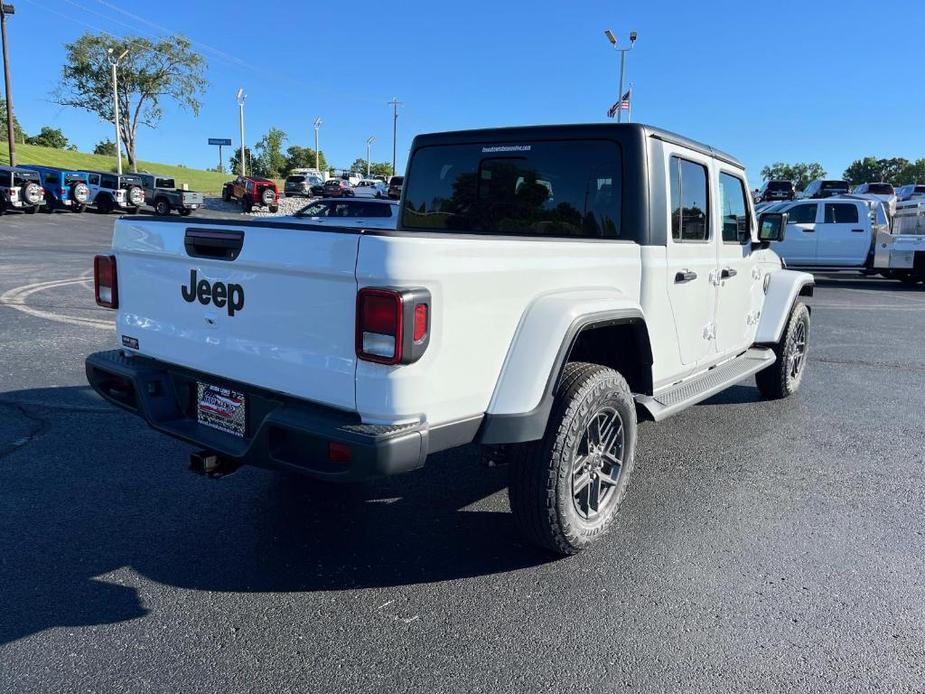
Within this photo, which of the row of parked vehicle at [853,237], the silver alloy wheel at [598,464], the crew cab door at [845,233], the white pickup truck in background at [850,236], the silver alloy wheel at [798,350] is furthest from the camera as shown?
the crew cab door at [845,233]

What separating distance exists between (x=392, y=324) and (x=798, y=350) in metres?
5.14

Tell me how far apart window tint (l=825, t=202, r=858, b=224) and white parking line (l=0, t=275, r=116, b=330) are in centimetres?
1557

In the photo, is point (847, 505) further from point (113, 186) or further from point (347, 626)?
point (113, 186)

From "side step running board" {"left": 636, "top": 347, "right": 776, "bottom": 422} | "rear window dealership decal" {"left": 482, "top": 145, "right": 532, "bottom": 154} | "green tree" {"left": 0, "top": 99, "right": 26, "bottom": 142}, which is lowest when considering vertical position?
"side step running board" {"left": 636, "top": 347, "right": 776, "bottom": 422}

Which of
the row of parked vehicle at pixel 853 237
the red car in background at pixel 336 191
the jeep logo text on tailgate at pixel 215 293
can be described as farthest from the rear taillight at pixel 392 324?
the red car in background at pixel 336 191

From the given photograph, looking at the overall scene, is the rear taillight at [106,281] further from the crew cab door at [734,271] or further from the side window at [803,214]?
the side window at [803,214]

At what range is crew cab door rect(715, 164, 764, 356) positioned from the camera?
4.74 metres

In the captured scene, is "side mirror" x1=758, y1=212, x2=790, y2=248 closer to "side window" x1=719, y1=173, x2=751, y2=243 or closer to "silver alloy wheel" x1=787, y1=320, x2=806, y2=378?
"side window" x1=719, y1=173, x2=751, y2=243

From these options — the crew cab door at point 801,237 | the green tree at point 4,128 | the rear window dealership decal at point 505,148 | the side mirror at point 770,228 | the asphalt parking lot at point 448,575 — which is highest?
the green tree at point 4,128

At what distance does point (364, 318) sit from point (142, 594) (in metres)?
1.56

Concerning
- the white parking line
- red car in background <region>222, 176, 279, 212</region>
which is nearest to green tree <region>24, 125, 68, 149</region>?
red car in background <region>222, 176, 279, 212</region>

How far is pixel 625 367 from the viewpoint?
385cm

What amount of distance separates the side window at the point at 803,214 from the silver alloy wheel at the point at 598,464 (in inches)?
610

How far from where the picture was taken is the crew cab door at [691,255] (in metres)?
4.02
